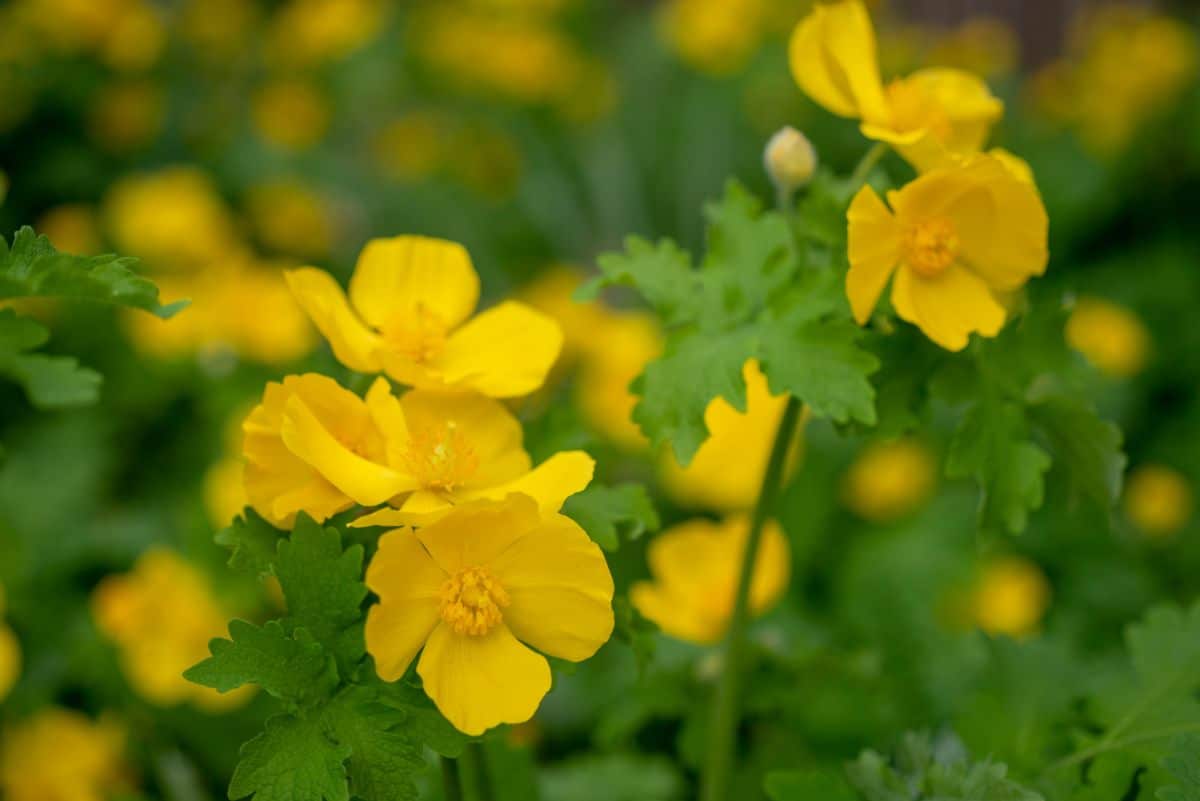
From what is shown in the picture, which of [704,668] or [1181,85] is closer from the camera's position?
[704,668]

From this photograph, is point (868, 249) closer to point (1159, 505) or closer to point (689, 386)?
point (689, 386)

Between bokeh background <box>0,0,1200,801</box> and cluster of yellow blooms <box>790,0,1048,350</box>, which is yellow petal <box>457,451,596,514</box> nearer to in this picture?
bokeh background <box>0,0,1200,801</box>

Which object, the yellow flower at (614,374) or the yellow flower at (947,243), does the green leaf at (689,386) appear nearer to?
the yellow flower at (947,243)

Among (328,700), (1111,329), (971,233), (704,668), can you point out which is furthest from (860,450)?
(328,700)

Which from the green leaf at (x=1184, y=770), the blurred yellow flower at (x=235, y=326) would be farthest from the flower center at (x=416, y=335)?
the blurred yellow flower at (x=235, y=326)

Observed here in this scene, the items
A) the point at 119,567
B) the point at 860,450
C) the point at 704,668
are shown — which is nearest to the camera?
the point at 704,668

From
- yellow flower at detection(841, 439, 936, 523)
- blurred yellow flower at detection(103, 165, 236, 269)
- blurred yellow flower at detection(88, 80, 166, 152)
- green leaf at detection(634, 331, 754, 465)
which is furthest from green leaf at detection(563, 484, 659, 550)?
blurred yellow flower at detection(88, 80, 166, 152)

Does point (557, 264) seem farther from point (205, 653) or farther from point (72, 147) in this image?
point (205, 653)
